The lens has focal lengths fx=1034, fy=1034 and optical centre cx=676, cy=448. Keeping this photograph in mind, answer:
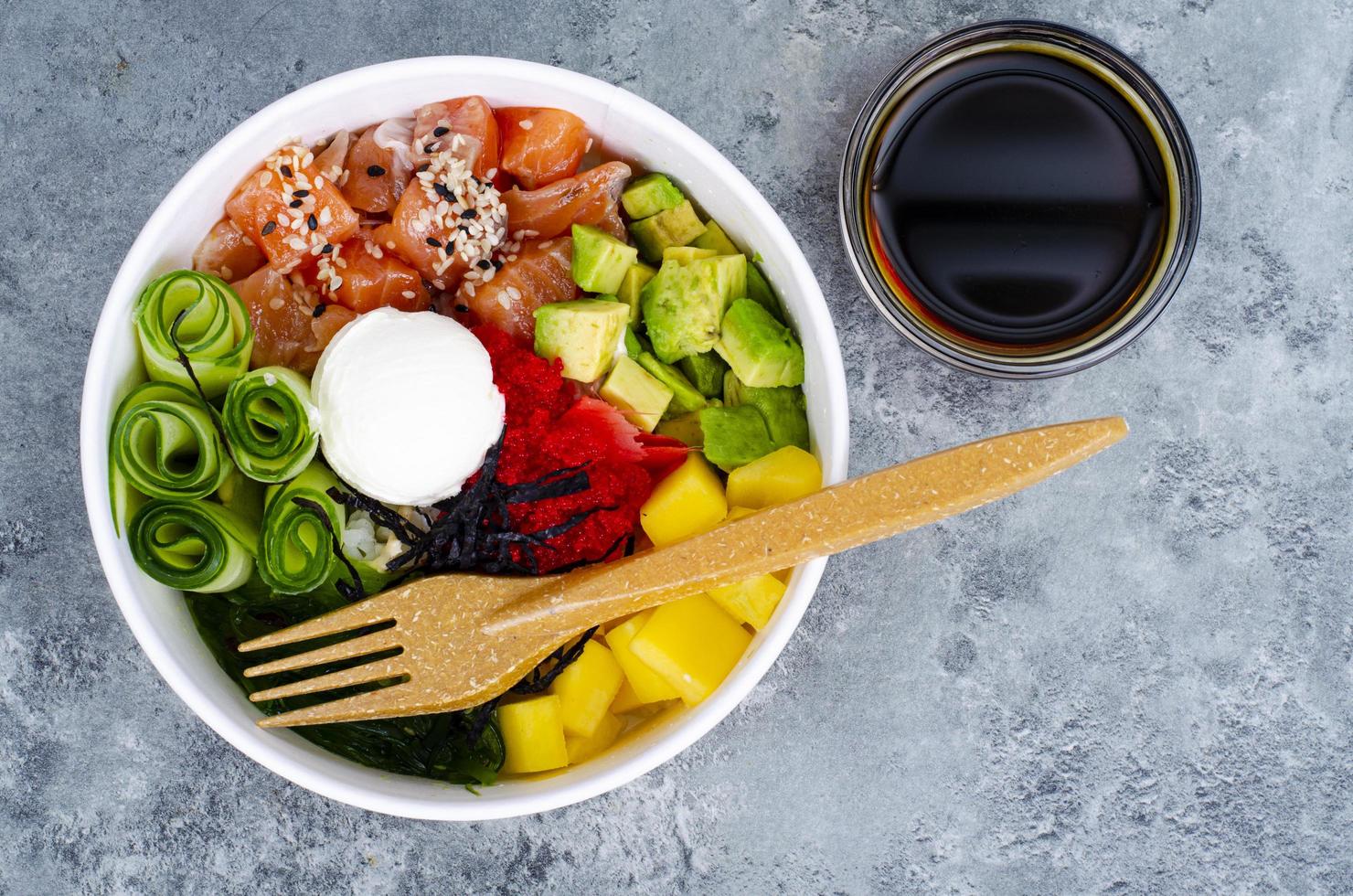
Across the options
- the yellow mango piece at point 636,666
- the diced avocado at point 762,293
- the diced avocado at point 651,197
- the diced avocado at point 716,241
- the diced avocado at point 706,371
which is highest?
the diced avocado at point 651,197

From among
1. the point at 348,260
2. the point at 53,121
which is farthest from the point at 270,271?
the point at 53,121

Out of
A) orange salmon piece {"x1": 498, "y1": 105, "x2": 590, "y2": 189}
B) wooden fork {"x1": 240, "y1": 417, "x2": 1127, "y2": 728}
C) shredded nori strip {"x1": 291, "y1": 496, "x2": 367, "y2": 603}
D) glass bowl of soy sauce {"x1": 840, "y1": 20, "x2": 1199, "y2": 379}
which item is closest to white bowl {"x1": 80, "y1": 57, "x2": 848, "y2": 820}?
orange salmon piece {"x1": 498, "y1": 105, "x2": 590, "y2": 189}

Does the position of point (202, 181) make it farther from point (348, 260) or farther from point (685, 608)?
point (685, 608)

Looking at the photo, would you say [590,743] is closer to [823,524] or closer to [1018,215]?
[823,524]

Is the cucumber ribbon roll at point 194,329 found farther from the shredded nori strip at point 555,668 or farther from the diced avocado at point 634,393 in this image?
the shredded nori strip at point 555,668

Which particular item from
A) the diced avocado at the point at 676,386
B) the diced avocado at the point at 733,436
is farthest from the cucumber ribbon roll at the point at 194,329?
the diced avocado at the point at 733,436
